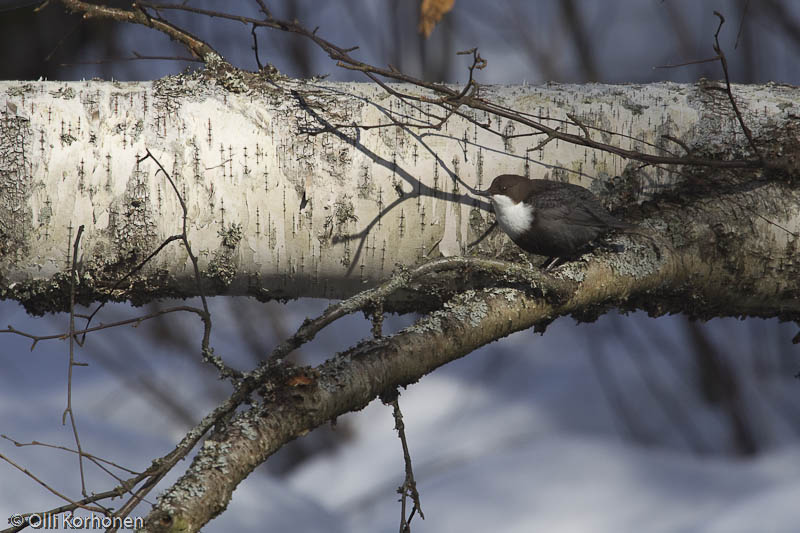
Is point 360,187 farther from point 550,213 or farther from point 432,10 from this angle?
point 432,10

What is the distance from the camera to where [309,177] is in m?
1.51

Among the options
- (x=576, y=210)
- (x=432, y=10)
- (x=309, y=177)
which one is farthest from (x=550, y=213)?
(x=432, y=10)

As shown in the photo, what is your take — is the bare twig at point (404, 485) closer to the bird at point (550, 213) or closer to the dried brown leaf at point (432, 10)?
the bird at point (550, 213)

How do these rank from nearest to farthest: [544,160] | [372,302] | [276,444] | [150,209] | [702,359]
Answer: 1. [276,444]
2. [372,302]
3. [150,209]
4. [544,160]
5. [702,359]

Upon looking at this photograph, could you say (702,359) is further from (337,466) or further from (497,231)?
(497,231)

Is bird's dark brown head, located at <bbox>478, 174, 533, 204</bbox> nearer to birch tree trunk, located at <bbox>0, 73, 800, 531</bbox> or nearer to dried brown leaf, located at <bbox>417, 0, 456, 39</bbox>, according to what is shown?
birch tree trunk, located at <bbox>0, 73, 800, 531</bbox>

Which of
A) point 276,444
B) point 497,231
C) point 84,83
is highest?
point 84,83

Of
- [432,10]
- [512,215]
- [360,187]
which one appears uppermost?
[432,10]

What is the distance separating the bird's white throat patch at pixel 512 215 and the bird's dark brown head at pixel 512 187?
0.04ft

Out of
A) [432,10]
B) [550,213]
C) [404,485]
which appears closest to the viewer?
[404,485]

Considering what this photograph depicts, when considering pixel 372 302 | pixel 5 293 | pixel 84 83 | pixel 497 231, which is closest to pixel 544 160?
pixel 497 231

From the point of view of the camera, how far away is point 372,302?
1.18m

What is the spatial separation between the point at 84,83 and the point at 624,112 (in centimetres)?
128

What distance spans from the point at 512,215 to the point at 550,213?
0.38ft
